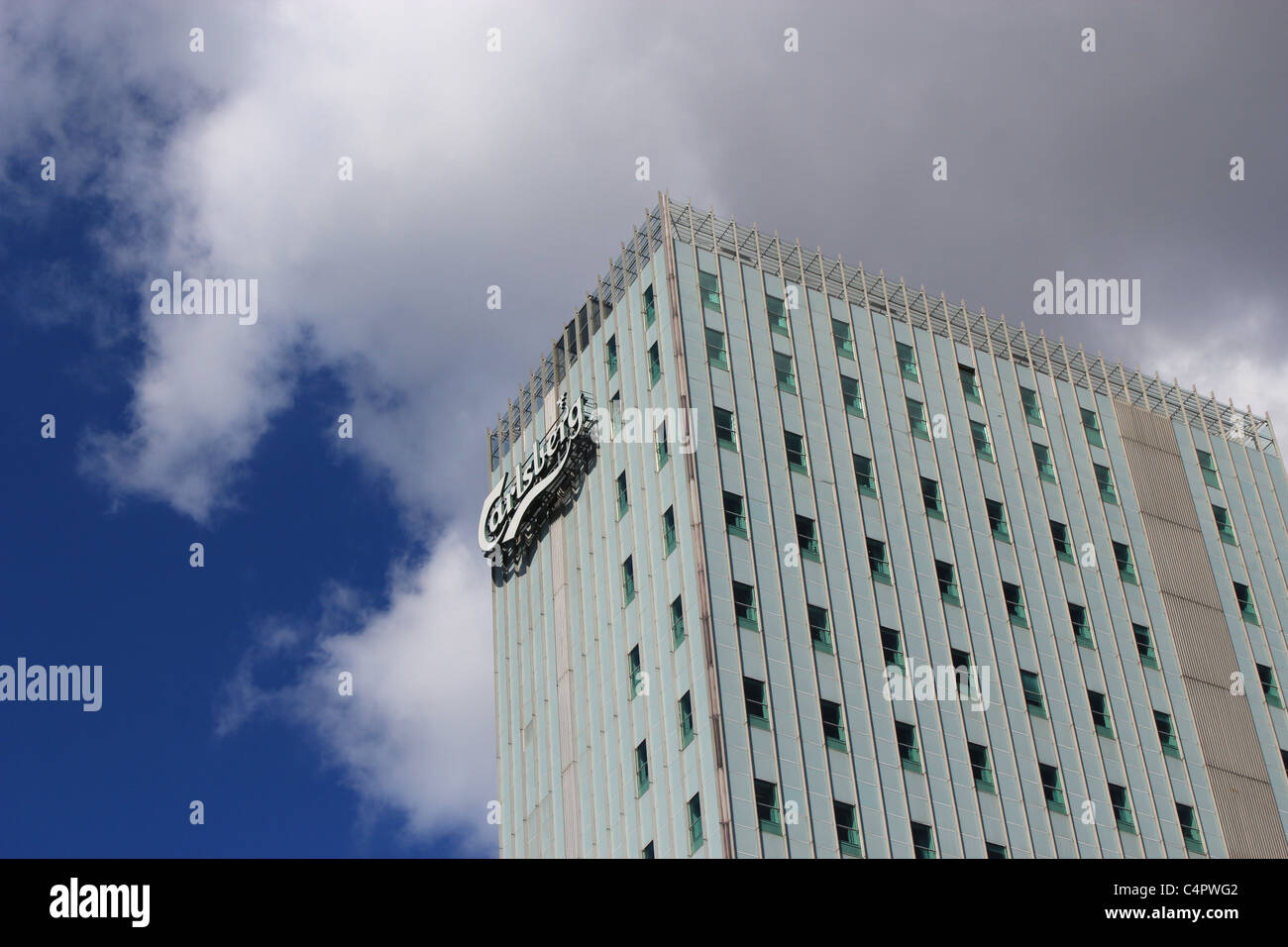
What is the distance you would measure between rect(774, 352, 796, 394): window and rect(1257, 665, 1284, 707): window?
31511 mm

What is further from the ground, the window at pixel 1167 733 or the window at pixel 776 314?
the window at pixel 776 314

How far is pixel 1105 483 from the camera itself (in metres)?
91.2

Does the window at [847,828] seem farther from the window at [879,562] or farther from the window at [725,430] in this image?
the window at [725,430]

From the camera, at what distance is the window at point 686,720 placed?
224 ft

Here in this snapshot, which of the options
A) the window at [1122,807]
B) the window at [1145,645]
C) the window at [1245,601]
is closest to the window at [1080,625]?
the window at [1145,645]

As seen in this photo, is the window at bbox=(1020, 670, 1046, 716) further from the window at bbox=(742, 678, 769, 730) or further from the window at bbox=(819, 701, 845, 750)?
the window at bbox=(742, 678, 769, 730)

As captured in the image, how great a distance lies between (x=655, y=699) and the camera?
233ft

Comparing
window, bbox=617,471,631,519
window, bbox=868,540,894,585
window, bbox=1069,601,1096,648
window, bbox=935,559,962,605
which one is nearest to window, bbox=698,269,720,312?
window, bbox=617,471,631,519

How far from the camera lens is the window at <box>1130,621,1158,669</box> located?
8409cm

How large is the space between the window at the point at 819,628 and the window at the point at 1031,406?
23.9 m

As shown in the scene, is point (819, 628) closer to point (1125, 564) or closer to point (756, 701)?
point (756, 701)

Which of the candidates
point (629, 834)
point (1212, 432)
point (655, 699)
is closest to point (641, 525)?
point (655, 699)
